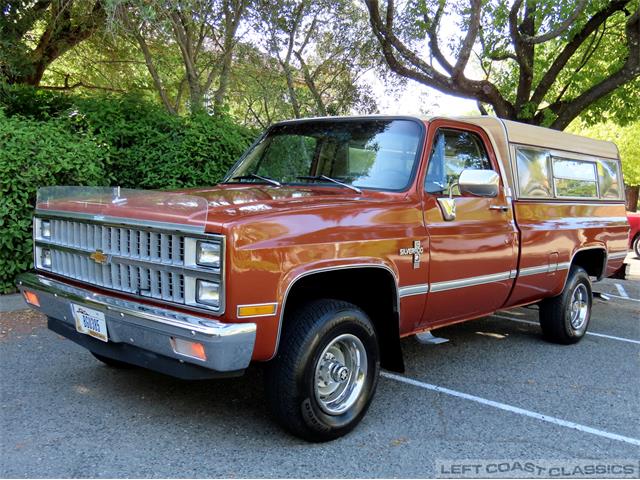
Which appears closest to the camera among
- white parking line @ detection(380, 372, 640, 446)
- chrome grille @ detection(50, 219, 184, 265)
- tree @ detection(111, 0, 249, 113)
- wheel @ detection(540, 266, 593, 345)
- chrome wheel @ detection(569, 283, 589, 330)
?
chrome grille @ detection(50, 219, 184, 265)

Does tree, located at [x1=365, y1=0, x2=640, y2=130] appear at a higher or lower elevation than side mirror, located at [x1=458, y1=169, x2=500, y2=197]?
higher

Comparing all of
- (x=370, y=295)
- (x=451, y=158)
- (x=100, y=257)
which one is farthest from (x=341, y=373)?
(x=451, y=158)

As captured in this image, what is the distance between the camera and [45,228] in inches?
162

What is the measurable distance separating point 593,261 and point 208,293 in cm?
521

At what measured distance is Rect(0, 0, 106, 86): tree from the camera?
9492 mm

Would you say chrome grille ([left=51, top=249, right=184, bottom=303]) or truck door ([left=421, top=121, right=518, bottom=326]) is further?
truck door ([left=421, top=121, right=518, bottom=326])

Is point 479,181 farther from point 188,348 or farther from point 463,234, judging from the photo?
point 188,348

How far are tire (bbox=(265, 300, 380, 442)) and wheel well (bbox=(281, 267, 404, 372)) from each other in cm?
14

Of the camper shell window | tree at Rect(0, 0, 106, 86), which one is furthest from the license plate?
tree at Rect(0, 0, 106, 86)

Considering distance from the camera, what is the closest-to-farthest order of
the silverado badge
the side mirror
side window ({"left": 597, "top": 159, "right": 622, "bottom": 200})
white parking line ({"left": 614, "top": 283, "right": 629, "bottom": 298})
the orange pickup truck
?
the orange pickup truck < the silverado badge < the side mirror < side window ({"left": 597, "top": 159, "right": 622, "bottom": 200}) < white parking line ({"left": 614, "top": 283, "right": 629, "bottom": 298})

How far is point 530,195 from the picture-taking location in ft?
17.6

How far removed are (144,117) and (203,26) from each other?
9.48 ft

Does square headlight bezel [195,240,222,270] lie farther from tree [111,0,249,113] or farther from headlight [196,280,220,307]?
tree [111,0,249,113]

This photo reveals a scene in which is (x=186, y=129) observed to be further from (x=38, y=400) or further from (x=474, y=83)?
(x=474, y=83)
